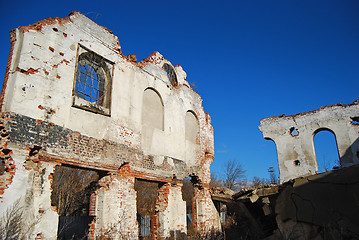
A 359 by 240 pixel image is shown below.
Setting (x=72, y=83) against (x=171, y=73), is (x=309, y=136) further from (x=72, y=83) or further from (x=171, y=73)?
(x=72, y=83)

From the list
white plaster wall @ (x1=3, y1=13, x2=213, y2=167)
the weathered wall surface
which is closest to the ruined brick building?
white plaster wall @ (x1=3, y1=13, x2=213, y2=167)

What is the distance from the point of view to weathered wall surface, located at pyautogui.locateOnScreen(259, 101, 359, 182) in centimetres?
1561

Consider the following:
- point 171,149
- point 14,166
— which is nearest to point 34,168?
point 14,166

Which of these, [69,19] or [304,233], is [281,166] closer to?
[304,233]

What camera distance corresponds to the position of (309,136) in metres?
16.7

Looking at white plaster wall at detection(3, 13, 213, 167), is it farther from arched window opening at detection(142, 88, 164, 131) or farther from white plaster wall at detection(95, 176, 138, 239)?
white plaster wall at detection(95, 176, 138, 239)

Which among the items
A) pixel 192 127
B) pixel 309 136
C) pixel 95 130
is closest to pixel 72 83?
pixel 95 130

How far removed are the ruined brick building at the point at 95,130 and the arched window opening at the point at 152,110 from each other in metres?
0.04

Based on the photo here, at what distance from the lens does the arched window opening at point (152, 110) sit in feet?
33.5

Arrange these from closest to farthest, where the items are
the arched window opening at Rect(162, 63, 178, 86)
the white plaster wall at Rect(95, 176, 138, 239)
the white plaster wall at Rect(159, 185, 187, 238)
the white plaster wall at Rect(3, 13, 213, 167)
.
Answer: the white plaster wall at Rect(3, 13, 213, 167)
the white plaster wall at Rect(95, 176, 138, 239)
the white plaster wall at Rect(159, 185, 187, 238)
the arched window opening at Rect(162, 63, 178, 86)

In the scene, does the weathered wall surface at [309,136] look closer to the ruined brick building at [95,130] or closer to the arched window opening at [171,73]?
the ruined brick building at [95,130]

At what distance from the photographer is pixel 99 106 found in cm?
852

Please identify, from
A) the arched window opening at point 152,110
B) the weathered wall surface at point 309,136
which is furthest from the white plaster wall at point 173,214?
the weathered wall surface at point 309,136

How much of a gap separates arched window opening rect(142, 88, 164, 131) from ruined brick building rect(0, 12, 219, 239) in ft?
0.13
